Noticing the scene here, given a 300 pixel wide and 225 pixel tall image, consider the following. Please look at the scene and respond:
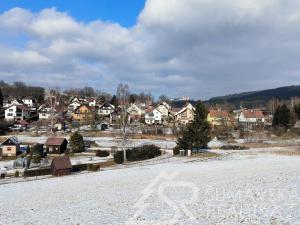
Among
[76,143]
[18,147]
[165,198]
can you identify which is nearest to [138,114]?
[76,143]

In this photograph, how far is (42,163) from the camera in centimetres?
6047

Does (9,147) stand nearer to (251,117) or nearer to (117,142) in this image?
(117,142)

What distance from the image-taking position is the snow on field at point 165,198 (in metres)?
22.2

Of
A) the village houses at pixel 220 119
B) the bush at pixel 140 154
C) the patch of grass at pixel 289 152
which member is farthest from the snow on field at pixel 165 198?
the village houses at pixel 220 119

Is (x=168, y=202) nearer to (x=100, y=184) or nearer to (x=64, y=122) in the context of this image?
(x=100, y=184)

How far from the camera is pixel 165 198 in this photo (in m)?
27.9

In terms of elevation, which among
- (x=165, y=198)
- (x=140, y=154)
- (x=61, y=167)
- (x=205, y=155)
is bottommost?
(x=165, y=198)

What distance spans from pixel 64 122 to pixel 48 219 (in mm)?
103075

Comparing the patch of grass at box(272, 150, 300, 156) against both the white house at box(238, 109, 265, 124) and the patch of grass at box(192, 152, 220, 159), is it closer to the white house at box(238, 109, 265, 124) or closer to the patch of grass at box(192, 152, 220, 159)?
the patch of grass at box(192, 152, 220, 159)

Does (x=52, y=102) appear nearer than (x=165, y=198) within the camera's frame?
No

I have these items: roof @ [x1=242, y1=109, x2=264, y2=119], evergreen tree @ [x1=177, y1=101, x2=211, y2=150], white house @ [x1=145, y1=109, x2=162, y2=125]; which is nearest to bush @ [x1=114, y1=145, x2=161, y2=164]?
evergreen tree @ [x1=177, y1=101, x2=211, y2=150]

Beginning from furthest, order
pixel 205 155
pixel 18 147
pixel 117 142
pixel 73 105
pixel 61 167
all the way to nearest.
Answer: pixel 73 105 → pixel 117 142 → pixel 18 147 → pixel 205 155 → pixel 61 167

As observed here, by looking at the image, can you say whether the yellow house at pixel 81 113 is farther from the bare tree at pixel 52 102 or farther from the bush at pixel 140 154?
the bush at pixel 140 154

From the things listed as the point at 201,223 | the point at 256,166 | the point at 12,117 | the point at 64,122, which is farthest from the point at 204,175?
the point at 12,117
